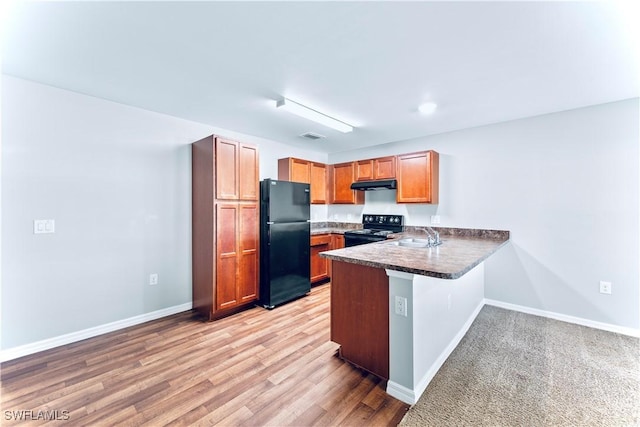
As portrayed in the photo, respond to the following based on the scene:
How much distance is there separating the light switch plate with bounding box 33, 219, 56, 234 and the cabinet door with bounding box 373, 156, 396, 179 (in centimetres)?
400

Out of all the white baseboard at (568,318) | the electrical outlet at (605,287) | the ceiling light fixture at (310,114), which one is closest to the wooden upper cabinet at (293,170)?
the ceiling light fixture at (310,114)

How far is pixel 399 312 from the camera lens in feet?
5.84

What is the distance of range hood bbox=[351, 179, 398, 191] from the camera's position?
406 centimetres

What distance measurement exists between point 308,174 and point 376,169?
46.9 inches

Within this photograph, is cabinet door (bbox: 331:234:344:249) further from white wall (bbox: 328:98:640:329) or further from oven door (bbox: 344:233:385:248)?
white wall (bbox: 328:98:640:329)

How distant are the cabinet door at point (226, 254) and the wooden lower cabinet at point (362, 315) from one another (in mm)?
1442

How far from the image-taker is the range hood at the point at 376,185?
160 inches

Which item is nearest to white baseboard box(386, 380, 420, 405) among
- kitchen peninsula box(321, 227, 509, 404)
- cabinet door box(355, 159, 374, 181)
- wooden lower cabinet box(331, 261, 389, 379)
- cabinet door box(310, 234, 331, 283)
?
kitchen peninsula box(321, 227, 509, 404)

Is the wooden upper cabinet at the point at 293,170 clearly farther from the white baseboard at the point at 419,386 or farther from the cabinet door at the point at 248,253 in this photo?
the white baseboard at the point at 419,386

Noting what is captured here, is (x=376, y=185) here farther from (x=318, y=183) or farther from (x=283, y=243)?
(x=283, y=243)

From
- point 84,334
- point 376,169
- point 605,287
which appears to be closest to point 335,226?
point 376,169

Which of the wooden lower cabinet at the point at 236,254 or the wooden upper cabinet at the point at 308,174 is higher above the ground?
the wooden upper cabinet at the point at 308,174

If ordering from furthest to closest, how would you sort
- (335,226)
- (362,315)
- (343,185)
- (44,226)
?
(335,226), (343,185), (44,226), (362,315)

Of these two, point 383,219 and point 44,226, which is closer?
point 44,226
